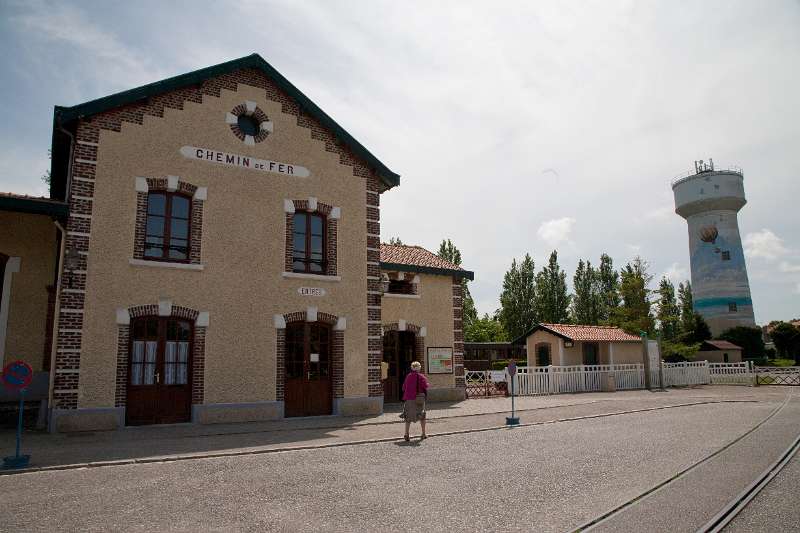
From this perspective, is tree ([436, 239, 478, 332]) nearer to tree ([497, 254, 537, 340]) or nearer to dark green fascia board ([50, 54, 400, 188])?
tree ([497, 254, 537, 340])

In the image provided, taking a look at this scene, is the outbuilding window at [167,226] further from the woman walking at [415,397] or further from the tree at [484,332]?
the tree at [484,332]

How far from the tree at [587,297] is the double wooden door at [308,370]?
42.5 m

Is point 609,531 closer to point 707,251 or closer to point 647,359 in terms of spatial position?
point 647,359

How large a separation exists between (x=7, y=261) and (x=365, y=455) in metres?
11.0

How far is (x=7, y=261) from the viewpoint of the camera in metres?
14.2

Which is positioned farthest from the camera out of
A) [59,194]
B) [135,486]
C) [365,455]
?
[59,194]

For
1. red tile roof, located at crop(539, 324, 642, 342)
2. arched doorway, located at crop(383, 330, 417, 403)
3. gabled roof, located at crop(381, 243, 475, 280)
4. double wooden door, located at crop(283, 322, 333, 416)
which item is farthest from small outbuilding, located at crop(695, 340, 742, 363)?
double wooden door, located at crop(283, 322, 333, 416)

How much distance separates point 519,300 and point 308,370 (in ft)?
129

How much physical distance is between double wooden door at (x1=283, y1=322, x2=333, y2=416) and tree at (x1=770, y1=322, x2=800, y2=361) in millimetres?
56975

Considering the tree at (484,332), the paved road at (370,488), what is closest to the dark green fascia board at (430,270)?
the paved road at (370,488)

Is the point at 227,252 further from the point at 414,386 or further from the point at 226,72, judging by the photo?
the point at 414,386

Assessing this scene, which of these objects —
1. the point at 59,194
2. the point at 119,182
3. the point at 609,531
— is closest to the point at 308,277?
the point at 119,182

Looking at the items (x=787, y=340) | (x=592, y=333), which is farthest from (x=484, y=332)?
(x=787, y=340)

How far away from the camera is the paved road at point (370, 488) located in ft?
18.4
